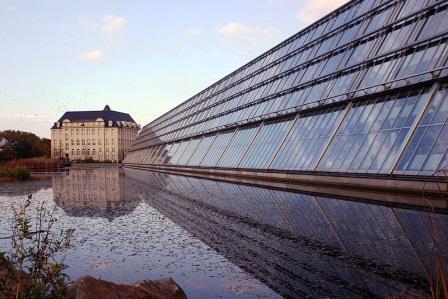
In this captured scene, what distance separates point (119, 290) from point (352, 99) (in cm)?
2735

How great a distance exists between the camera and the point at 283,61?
50.4 metres

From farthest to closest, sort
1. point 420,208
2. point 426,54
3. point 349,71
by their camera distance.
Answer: point 349,71
point 426,54
point 420,208

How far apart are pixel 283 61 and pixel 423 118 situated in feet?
95.6

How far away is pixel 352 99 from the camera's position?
31.0 m

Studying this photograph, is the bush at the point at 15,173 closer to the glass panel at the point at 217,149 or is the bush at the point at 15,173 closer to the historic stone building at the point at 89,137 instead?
the glass panel at the point at 217,149

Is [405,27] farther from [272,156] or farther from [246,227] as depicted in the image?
[246,227]

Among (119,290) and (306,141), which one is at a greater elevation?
(306,141)

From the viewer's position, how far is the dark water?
8.61 metres

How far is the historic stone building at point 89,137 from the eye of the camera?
615 ft

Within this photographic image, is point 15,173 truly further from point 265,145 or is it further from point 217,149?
point 265,145

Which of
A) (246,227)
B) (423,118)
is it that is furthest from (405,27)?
(246,227)

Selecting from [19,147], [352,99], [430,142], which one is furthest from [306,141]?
[19,147]

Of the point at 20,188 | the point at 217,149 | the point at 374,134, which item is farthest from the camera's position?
the point at 217,149

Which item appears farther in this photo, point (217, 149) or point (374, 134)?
point (217, 149)
